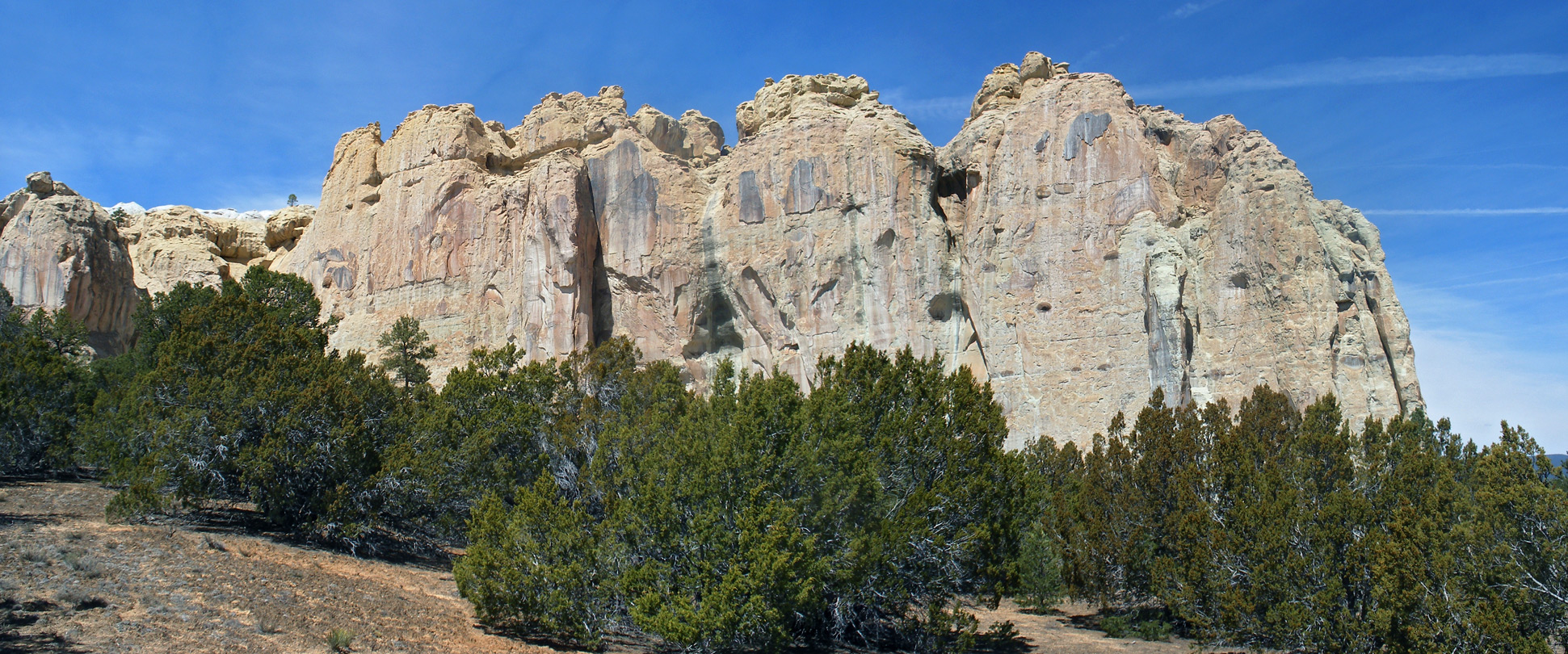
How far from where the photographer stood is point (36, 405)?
97.0 ft

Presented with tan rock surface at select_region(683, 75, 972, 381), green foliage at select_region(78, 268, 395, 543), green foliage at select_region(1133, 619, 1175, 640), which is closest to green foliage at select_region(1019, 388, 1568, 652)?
green foliage at select_region(1133, 619, 1175, 640)

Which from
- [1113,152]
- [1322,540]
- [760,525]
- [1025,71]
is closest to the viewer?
[760,525]

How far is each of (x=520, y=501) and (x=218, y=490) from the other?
31.3 ft

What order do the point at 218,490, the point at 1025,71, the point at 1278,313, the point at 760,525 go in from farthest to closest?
the point at 1025,71 → the point at 1278,313 → the point at 218,490 → the point at 760,525

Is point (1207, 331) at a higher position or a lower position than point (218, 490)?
higher

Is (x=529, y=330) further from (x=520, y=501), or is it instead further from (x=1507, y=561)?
(x=1507, y=561)

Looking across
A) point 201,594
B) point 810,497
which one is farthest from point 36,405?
point 810,497

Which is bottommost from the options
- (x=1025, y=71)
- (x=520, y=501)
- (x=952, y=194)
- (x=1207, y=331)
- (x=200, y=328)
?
(x=520, y=501)

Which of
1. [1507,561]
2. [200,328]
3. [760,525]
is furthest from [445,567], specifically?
[1507,561]

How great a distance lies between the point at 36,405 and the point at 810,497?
25.3 metres

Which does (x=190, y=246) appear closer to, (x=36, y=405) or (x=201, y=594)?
(x=36, y=405)

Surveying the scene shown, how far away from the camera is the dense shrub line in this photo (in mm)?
17047

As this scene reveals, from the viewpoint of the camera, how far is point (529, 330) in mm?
50094

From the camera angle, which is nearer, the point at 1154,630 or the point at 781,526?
the point at 781,526
